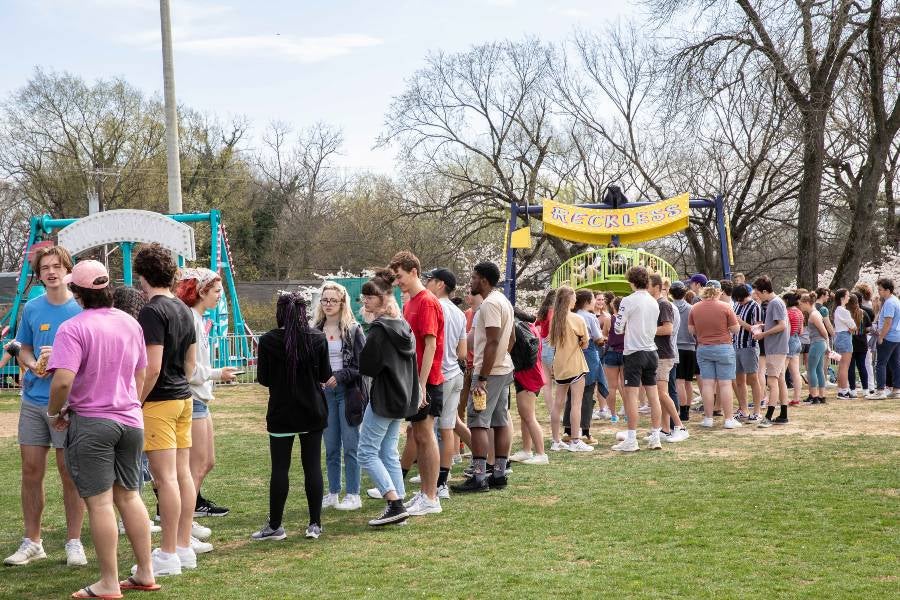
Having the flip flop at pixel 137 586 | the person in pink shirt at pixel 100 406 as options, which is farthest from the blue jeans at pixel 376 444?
the person in pink shirt at pixel 100 406

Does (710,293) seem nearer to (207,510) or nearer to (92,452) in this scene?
(207,510)

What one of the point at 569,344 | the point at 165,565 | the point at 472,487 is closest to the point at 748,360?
the point at 569,344

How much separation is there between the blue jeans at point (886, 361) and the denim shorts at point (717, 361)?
4923 mm

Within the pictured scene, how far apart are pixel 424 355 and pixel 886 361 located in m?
10.3

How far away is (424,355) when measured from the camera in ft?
21.5

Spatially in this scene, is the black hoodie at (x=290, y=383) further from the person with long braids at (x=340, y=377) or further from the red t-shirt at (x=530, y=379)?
the red t-shirt at (x=530, y=379)

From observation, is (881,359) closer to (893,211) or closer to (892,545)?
(892,545)

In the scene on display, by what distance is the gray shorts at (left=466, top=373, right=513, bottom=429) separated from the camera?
7.55m

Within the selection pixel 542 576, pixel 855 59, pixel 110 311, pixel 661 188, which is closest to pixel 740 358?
pixel 542 576

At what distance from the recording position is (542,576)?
5090mm

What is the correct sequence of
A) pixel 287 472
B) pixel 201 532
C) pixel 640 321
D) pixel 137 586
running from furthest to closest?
pixel 640 321 → pixel 201 532 → pixel 287 472 → pixel 137 586

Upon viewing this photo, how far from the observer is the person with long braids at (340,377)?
6.81 m

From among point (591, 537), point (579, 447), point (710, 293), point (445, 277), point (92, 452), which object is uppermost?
point (445, 277)

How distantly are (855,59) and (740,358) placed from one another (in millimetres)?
11123
